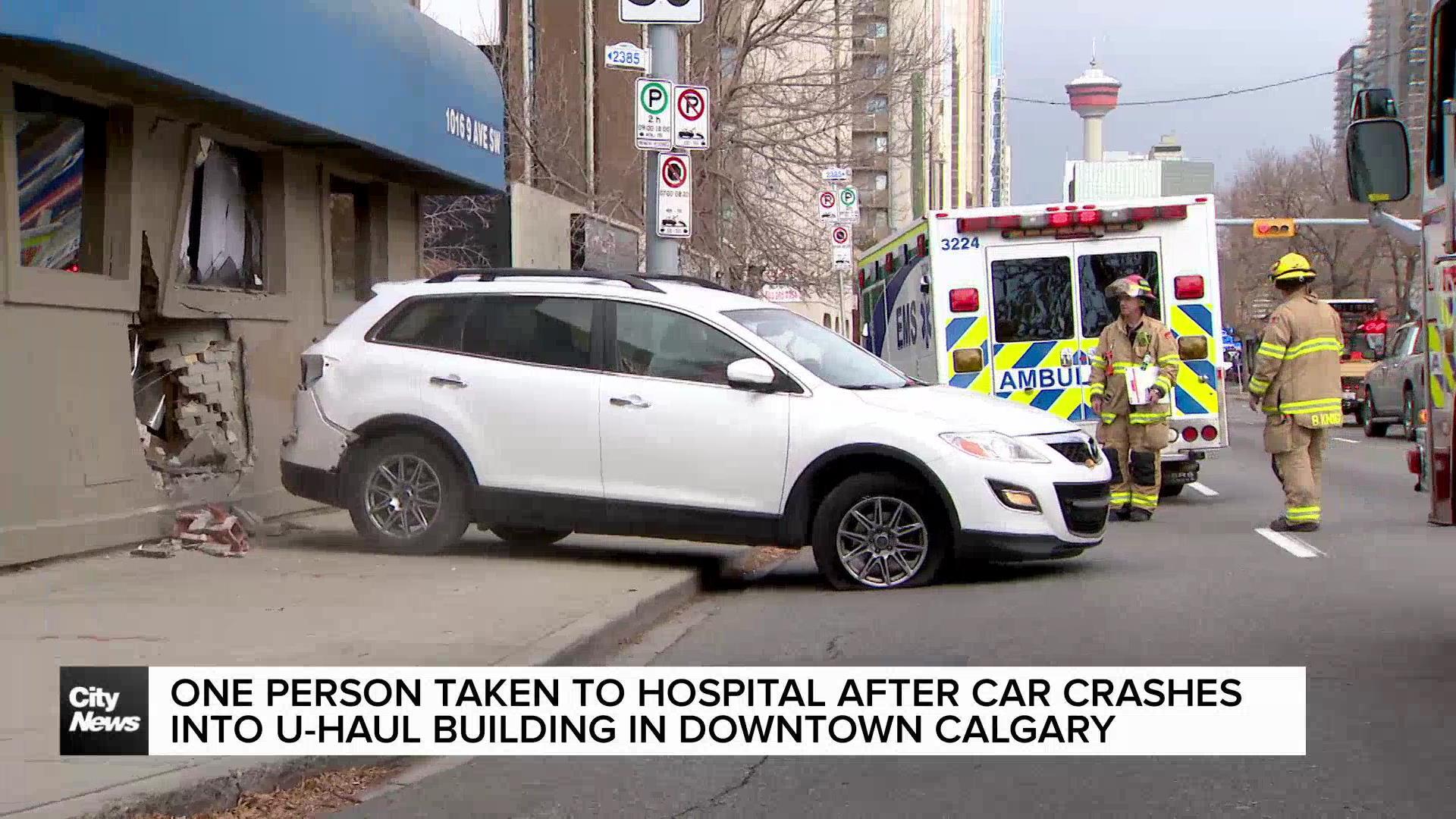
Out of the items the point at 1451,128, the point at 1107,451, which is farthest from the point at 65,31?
the point at 1107,451

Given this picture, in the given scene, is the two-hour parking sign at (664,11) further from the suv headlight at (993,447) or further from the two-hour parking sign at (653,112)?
the suv headlight at (993,447)

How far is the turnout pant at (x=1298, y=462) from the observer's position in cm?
1243

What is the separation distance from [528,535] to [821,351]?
261 cm

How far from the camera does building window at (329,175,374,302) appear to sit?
15492 mm

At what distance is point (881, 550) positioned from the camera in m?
9.87

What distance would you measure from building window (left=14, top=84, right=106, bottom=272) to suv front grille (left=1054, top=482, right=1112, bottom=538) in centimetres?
615

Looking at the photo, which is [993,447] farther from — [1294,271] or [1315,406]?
[1294,271]

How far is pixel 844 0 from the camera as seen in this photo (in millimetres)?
26094

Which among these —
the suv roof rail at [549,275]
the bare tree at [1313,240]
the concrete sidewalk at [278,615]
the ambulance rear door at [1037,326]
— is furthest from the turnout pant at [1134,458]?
the bare tree at [1313,240]

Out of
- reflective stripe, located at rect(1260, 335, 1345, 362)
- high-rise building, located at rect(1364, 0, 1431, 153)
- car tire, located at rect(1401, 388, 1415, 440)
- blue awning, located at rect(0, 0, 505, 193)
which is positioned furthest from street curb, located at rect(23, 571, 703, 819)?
car tire, located at rect(1401, 388, 1415, 440)

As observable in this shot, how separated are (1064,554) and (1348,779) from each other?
15.1 ft

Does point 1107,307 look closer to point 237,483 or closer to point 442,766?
point 237,483

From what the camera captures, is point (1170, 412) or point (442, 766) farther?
point (1170, 412)

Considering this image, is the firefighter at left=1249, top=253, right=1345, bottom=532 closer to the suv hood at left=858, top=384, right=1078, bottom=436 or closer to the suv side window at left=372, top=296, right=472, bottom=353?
the suv hood at left=858, top=384, right=1078, bottom=436
